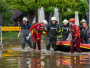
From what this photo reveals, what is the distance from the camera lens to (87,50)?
13.9 metres

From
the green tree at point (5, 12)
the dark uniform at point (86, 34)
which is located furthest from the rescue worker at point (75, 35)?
the green tree at point (5, 12)

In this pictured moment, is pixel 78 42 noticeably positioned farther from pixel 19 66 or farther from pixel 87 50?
pixel 19 66

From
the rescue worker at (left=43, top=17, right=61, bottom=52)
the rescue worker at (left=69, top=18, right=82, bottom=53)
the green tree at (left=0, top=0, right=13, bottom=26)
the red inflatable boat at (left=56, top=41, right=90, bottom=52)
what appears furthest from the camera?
the green tree at (left=0, top=0, right=13, bottom=26)

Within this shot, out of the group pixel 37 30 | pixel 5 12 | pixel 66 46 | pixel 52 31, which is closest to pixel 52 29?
pixel 52 31

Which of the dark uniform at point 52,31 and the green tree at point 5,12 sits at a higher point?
the green tree at point 5,12

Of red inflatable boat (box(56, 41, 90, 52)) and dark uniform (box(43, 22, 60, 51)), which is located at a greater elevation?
dark uniform (box(43, 22, 60, 51))

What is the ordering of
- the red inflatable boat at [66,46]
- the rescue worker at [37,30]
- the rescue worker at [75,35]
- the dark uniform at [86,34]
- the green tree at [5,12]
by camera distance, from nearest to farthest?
the rescue worker at [75,35], the red inflatable boat at [66,46], the dark uniform at [86,34], the rescue worker at [37,30], the green tree at [5,12]

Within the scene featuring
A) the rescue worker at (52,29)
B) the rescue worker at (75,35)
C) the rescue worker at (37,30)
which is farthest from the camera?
the rescue worker at (37,30)

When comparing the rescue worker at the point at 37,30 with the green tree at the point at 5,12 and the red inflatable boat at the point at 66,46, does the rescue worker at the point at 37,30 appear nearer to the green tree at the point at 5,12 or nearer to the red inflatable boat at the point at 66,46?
the red inflatable boat at the point at 66,46

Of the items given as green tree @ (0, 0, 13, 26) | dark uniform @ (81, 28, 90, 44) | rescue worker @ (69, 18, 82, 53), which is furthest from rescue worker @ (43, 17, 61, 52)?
green tree @ (0, 0, 13, 26)

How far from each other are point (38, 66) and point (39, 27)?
598 centimetres

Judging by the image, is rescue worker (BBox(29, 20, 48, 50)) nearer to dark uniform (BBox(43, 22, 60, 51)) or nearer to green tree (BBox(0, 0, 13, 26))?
dark uniform (BBox(43, 22, 60, 51))

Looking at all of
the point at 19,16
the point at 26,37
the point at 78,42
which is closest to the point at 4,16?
the point at 19,16

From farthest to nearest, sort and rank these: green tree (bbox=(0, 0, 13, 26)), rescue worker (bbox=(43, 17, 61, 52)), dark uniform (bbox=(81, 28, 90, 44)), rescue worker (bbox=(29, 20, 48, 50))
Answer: green tree (bbox=(0, 0, 13, 26)) < rescue worker (bbox=(29, 20, 48, 50)) < dark uniform (bbox=(81, 28, 90, 44)) < rescue worker (bbox=(43, 17, 61, 52))
